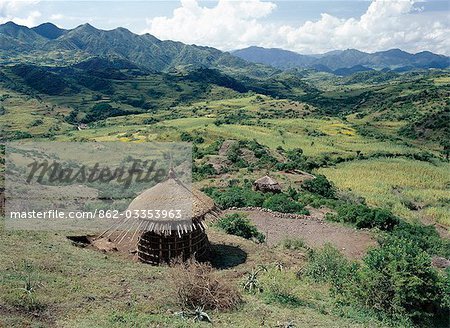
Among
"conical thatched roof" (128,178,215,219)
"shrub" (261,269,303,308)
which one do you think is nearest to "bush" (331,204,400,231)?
"shrub" (261,269,303,308)

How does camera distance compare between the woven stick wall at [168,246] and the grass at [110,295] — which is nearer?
the grass at [110,295]

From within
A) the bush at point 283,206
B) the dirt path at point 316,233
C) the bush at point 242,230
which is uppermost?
the bush at point 242,230

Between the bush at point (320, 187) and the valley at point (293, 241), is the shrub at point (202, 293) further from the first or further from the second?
the bush at point (320, 187)

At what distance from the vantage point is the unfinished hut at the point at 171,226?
1609cm

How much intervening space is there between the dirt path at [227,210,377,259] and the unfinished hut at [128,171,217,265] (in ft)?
20.7

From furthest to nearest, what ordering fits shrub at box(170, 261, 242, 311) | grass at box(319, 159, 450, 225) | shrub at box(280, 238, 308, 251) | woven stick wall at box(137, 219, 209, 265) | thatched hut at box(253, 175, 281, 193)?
1. grass at box(319, 159, 450, 225)
2. thatched hut at box(253, 175, 281, 193)
3. shrub at box(280, 238, 308, 251)
4. woven stick wall at box(137, 219, 209, 265)
5. shrub at box(170, 261, 242, 311)

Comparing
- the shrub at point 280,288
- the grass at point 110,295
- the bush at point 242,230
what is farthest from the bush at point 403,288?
the bush at point 242,230

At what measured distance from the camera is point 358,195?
37500 millimetres

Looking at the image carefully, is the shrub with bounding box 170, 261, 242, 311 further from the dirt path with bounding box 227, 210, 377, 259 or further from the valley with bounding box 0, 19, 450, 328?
the dirt path with bounding box 227, 210, 377, 259

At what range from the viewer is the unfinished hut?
1609cm

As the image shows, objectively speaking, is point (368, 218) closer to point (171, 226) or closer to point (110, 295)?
point (171, 226)

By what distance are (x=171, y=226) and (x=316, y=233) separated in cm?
1041

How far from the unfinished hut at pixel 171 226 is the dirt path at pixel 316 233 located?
20.7ft

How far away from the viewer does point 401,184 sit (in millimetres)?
43875
